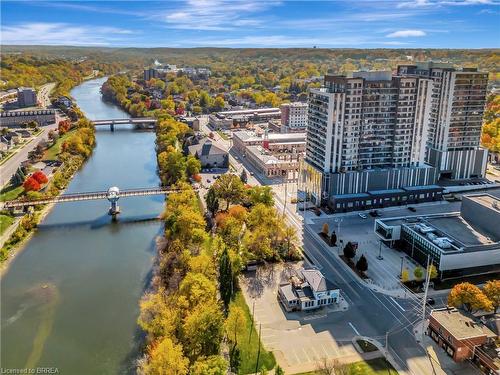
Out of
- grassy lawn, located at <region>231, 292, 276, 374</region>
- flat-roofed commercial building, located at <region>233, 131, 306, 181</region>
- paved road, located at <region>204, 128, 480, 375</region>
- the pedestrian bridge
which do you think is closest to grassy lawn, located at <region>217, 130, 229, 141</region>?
flat-roofed commercial building, located at <region>233, 131, 306, 181</region>

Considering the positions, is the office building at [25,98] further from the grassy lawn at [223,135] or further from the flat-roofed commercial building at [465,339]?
the flat-roofed commercial building at [465,339]

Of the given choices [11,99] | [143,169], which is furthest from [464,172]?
[11,99]

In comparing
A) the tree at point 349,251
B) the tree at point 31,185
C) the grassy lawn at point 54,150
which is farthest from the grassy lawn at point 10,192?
the tree at point 349,251

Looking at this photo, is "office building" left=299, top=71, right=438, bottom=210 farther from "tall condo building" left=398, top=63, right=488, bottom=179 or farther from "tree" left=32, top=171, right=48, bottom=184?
"tree" left=32, top=171, right=48, bottom=184

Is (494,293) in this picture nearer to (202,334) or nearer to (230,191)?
(202,334)

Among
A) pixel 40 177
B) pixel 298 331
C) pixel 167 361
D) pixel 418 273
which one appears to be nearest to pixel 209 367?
pixel 167 361

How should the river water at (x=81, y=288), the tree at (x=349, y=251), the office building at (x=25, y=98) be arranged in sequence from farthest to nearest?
the office building at (x=25, y=98)
the tree at (x=349, y=251)
the river water at (x=81, y=288)
